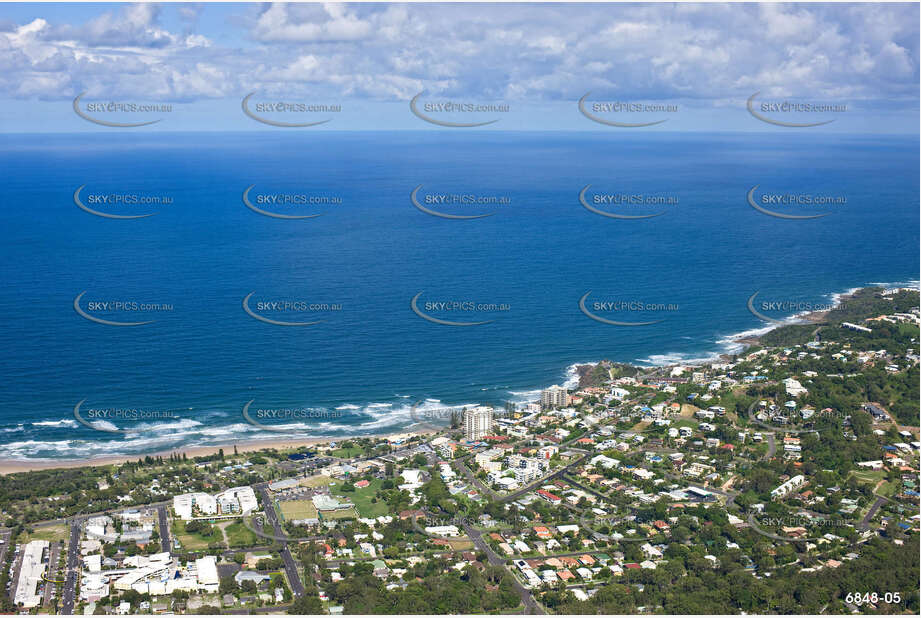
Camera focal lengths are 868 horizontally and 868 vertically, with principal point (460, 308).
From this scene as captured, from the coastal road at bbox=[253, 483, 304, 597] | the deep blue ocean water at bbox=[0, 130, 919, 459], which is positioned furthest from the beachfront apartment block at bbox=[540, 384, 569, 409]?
the coastal road at bbox=[253, 483, 304, 597]

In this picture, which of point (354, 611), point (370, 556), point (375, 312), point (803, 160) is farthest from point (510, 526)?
point (803, 160)

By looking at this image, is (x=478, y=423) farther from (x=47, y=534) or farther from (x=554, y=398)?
(x=47, y=534)

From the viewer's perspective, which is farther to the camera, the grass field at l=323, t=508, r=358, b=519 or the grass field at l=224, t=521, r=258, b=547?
the grass field at l=323, t=508, r=358, b=519

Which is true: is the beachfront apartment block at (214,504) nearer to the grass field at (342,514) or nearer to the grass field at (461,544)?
the grass field at (342,514)

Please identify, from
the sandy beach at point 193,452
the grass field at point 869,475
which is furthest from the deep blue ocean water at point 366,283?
the grass field at point 869,475

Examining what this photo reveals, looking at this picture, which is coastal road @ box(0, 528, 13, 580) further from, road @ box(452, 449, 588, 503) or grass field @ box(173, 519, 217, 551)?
road @ box(452, 449, 588, 503)

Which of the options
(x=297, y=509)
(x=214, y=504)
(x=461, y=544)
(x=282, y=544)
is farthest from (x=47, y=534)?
(x=461, y=544)
